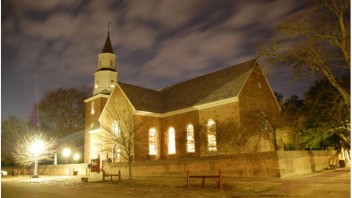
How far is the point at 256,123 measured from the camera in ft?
107

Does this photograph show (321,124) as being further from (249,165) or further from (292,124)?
(249,165)

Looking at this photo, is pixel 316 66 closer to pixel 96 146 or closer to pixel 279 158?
pixel 279 158

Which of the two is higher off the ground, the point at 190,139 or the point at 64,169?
the point at 190,139

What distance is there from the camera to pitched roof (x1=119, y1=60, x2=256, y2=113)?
3362 cm

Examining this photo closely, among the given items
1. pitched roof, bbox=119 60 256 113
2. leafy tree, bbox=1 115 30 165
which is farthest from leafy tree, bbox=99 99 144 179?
leafy tree, bbox=1 115 30 165

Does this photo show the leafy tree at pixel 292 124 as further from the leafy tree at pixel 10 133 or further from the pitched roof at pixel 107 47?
the leafy tree at pixel 10 133

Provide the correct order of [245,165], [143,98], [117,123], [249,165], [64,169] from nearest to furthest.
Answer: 1. [249,165]
2. [245,165]
3. [117,123]
4. [143,98]
5. [64,169]

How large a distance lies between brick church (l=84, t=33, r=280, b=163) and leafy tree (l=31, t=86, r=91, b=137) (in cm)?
2695

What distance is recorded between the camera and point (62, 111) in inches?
2756

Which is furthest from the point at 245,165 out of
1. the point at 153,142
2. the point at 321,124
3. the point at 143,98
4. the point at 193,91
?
the point at 143,98

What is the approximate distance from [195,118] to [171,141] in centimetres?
476

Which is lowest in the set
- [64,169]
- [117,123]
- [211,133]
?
[64,169]

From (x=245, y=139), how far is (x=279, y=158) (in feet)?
28.0

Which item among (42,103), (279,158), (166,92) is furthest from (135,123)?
(42,103)
